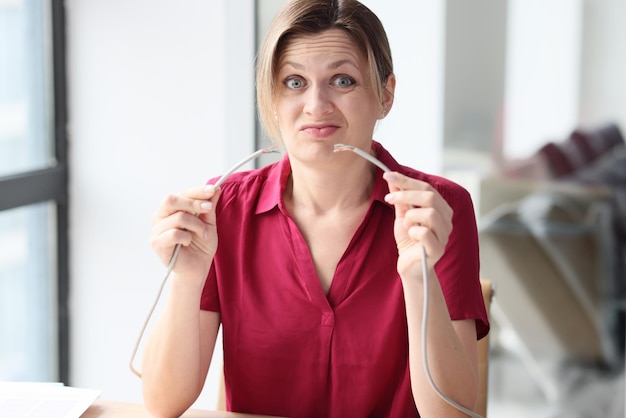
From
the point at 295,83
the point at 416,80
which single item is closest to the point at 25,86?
the point at 416,80

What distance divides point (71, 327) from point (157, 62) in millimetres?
935

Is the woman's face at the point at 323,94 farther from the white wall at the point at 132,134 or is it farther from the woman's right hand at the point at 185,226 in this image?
the white wall at the point at 132,134

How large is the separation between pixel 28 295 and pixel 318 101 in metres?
1.60

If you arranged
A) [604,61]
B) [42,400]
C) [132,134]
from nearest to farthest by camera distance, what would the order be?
[42,400]
[604,61]
[132,134]

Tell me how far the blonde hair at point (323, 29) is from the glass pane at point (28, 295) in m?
1.28

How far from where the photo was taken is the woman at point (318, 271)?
1.39 metres

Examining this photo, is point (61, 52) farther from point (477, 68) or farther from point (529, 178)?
point (529, 178)

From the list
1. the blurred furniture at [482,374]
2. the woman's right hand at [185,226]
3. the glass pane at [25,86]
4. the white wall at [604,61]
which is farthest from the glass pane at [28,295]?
the white wall at [604,61]

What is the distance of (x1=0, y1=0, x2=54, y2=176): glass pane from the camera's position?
2.45 metres

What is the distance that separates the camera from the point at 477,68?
8.00 feet

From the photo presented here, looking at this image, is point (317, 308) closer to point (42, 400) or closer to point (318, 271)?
point (318, 271)

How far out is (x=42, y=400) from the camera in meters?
1.38

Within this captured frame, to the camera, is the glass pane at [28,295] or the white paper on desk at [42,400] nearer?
the white paper on desk at [42,400]

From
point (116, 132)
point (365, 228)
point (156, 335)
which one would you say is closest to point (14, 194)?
point (116, 132)
